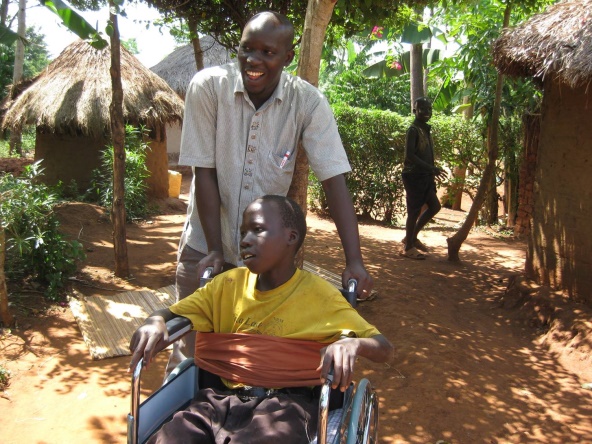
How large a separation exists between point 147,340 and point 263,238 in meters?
0.52

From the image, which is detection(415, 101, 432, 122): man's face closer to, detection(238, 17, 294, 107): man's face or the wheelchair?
detection(238, 17, 294, 107): man's face

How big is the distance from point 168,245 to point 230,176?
5.45 m

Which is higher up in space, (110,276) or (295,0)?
(295,0)

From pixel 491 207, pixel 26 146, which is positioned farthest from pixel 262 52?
pixel 26 146

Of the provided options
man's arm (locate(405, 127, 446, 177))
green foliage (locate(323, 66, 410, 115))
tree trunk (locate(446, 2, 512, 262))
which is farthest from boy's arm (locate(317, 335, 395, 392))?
green foliage (locate(323, 66, 410, 115))

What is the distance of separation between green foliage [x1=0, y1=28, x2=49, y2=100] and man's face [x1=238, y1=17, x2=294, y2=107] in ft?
48.9

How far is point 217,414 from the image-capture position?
1932 mm

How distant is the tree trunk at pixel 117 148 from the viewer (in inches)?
230

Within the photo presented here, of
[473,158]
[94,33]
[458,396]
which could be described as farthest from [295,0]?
[473,158]

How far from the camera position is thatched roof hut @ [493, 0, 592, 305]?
187 inches

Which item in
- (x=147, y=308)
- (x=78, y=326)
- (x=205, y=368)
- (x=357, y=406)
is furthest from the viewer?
(x=147, y=308)

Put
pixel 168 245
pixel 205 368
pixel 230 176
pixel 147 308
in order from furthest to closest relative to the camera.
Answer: pixel 168 245 < pixel 147 308 < pixel 230 176 < pixel 205 368

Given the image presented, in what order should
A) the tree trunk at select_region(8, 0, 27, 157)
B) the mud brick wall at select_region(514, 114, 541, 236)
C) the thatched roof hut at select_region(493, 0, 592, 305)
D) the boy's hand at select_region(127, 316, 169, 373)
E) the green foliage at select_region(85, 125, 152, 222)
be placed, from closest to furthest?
the boy's hand at select_region(127, 316, 169, 373)
the thatched roof hut at select_region(493, 0, 592, 305)
the mud brick wall at select_region(514, 114, 541, 236)
the green foliage at select_region(85, 125, 152, 222)
the tree trunk at select_region(8, 0, 27, 157)

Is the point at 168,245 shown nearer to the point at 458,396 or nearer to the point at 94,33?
the point at 94,33
